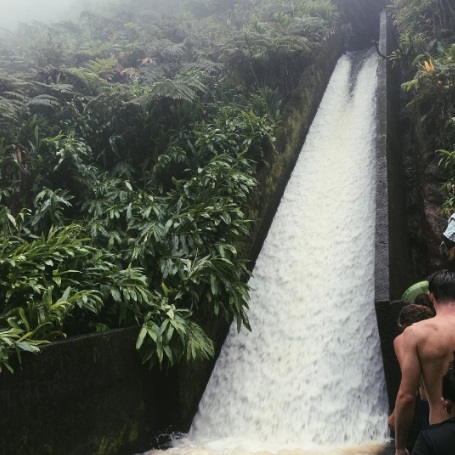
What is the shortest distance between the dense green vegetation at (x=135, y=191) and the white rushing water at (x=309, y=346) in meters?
0.74

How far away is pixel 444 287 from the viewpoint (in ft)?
9.65

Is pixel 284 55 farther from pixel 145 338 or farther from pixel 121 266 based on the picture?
pixel 145 338

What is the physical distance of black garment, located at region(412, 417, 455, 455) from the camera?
1905mm

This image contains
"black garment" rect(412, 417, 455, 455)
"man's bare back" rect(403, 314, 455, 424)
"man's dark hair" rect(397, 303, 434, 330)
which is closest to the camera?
"black garment" rect(412, 417, 455, 455)

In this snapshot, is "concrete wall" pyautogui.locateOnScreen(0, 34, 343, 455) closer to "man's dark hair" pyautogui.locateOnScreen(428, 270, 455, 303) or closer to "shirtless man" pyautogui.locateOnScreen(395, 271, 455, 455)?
"shirtless man" pyautogui.locateOnScreen(395, 271, 455, 455)

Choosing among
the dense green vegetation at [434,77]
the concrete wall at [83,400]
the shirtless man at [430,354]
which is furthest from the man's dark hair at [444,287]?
the dense green vegetation at [434,77]

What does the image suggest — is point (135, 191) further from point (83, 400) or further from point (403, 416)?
point (403, 416)

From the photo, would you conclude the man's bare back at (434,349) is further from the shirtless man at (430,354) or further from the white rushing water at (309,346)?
the white rushing water at (309,346)

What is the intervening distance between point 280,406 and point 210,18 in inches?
760

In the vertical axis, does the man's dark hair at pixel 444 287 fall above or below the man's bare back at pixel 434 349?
above

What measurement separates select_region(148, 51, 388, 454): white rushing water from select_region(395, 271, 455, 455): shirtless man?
211cm

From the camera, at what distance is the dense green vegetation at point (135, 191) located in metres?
4.98

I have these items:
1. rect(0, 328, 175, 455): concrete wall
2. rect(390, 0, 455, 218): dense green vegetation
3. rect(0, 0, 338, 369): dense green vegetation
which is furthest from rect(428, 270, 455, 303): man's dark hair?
rect(390, 0, 455, 218): dense green vegetation

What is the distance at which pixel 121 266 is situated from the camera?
614 cm
